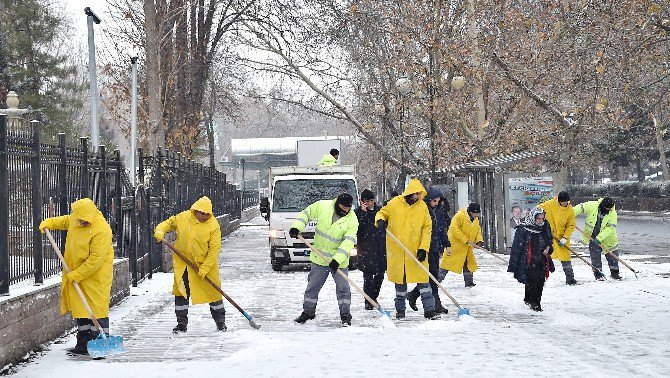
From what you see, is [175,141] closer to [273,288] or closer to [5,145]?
[273,288]

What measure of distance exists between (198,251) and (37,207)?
1841mm

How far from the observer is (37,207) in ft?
38.9

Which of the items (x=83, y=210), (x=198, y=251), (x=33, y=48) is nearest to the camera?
(x=83, y=210)

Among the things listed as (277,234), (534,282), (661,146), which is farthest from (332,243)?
(661,146)

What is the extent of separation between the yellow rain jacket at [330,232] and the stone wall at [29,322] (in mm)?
3073

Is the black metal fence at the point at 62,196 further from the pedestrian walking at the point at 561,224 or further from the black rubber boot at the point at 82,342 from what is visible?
the pedestrian walking at the point at 561,224

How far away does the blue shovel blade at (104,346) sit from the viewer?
33.7 feet

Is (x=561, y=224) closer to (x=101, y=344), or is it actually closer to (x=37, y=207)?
(x=37, y=207)

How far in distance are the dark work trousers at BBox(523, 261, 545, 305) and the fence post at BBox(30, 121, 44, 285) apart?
20.7 ft

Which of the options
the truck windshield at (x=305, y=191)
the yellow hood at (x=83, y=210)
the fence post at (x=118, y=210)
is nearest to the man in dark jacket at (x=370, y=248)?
the fence post at (x=118, y=210)

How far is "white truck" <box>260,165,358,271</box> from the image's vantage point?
2219 centimetres

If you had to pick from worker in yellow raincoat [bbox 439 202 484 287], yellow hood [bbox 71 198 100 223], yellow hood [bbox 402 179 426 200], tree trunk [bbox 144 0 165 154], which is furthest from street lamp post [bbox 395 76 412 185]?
yellow hood [bbox 71 198 100 223]

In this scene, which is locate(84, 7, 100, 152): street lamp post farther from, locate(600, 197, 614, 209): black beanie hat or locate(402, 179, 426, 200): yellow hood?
locate(402, 179, 426, 200): yellow hood

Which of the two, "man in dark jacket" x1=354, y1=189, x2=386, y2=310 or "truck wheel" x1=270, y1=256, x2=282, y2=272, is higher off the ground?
"man in dark jacket" x1=354, y1=189, x2=386, y2=310
